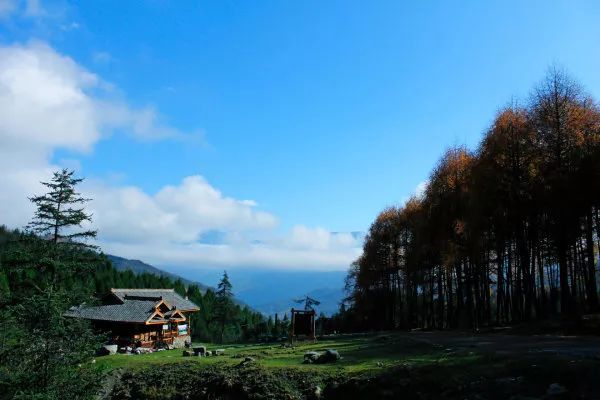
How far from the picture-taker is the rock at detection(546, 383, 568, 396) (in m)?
13.6

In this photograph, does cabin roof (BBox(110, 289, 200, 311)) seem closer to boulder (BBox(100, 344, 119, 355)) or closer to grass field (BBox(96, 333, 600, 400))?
boulder (BBox(100, 344, 119, 355))

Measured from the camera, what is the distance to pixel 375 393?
18.2 metres

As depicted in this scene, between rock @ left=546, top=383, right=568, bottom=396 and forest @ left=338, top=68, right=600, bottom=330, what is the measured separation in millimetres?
15159

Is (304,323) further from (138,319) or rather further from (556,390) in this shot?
(556,390)

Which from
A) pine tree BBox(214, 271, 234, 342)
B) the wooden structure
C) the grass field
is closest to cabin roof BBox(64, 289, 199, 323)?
the grass field

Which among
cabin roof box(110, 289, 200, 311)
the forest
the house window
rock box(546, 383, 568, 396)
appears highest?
the forest

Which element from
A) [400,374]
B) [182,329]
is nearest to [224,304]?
[182,329]

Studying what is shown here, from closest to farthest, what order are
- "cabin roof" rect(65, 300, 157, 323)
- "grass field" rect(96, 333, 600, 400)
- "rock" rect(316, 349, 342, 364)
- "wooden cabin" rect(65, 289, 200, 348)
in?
"grass field" rect(96, 333, 600, 400) → "rock" rect(316, 349, 342, 364) → "wooden cabin" rect(65, 289, 200, 348) → "cabin roof" rect(65, 300, 157, 323)

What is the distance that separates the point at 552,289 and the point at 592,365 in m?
24.1

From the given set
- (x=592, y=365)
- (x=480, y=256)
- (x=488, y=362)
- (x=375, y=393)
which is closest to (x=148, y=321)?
(x=480, y=256)

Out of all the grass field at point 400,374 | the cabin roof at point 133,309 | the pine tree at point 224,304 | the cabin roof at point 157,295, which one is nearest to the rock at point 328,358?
the grass field at point 400,374

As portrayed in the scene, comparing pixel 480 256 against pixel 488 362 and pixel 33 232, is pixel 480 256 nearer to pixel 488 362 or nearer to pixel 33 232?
pixel 488 362

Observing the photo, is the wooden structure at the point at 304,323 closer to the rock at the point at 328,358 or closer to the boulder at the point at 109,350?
the rock at the point at 328,358

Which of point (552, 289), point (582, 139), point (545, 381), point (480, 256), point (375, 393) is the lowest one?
point (375, 393)
